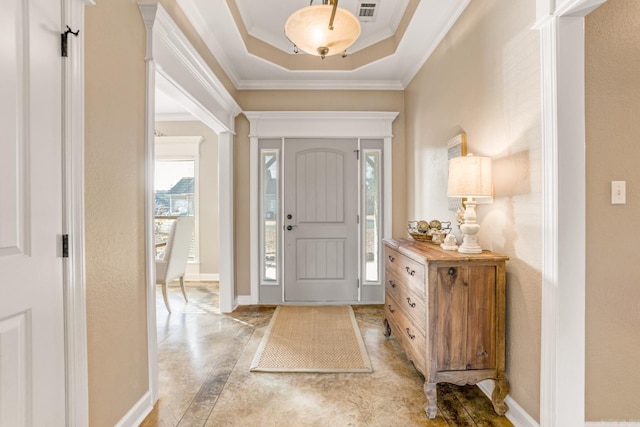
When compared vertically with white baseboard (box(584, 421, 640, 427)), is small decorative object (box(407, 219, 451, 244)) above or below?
above

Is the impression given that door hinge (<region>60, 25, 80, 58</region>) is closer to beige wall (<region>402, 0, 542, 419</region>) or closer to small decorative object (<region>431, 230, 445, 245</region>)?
beige wall (<region>402, 0, 542, 419</region>)

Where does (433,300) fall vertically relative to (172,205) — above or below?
below

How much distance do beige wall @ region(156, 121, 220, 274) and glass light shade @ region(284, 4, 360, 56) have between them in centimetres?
387

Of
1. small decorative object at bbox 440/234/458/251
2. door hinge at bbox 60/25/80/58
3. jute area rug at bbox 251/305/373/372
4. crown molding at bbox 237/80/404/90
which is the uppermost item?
crown molding at bbox 237/80/404/90

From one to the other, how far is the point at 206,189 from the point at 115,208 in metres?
3.77

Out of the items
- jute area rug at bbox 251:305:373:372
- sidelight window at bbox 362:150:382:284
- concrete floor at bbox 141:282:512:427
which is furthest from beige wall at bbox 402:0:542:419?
sidelight window at bbox 362:150:382:284

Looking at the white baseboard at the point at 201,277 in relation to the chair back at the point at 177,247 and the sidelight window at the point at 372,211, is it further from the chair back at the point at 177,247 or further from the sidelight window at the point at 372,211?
the sidelight window at the point at 372,211

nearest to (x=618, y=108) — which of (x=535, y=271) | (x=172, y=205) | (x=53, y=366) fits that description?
(x=535, y=271)

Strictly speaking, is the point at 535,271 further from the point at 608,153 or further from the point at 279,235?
the point at 279,235

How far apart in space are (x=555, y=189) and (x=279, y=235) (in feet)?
9.87

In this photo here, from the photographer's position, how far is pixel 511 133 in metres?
1.91

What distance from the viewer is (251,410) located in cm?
199

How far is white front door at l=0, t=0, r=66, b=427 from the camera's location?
113 cm

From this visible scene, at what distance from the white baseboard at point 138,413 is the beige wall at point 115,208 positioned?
36mm
